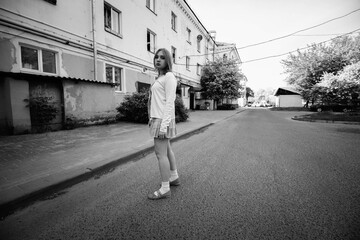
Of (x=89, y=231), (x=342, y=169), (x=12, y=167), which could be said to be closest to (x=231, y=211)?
(x=89, y=231)

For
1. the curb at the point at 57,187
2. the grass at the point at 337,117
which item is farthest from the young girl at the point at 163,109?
the grass at the point at 337,117

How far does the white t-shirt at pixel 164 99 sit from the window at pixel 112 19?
9074 millimetres

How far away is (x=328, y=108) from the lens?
2323cm

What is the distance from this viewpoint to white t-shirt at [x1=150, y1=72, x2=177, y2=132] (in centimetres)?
211

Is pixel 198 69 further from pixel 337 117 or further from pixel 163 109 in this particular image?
pixel 163 109

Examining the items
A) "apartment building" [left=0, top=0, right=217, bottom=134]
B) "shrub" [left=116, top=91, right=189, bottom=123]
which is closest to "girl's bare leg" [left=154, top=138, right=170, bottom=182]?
"apartment building" [left=0, top=0, right=217, bottom=134]

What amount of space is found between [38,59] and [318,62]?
3065 cm

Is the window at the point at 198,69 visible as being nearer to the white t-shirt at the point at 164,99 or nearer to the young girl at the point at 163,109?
the young girl at the point at 163,109

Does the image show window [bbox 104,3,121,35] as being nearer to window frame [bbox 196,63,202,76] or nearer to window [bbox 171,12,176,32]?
window [bbox 171,12,176,32]

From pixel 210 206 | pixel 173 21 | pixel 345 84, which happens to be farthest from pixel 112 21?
pixel 345 84

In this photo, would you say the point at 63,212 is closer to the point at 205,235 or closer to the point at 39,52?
the point at 205,235

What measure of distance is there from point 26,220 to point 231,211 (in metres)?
2.30

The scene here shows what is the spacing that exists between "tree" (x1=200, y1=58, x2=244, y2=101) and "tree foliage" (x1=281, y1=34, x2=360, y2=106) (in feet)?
30.8

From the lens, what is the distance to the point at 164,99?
7.30ft
